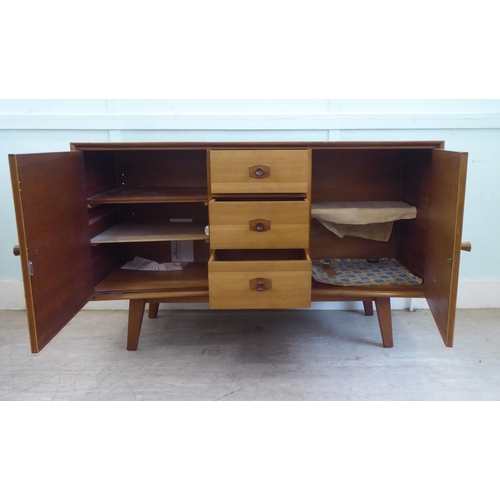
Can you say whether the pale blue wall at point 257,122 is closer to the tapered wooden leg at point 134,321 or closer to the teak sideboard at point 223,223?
the teak sideboard at point 223,223

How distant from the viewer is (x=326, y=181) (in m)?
1.70

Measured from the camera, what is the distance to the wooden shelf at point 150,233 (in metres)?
1.41

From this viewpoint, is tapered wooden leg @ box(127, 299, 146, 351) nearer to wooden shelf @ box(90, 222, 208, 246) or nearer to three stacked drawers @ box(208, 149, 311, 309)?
wooden shelf @ box(90, 222, 208, 246)

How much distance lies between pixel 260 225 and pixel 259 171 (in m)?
0.16

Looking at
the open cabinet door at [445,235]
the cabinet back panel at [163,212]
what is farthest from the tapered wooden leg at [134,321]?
the open cabinet door at [445,235]

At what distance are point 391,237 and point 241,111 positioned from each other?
80 cm

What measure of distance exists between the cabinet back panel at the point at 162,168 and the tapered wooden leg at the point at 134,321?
0.47 metres

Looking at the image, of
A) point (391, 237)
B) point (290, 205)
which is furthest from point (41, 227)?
point (391, 237)

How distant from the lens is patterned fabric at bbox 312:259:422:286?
Result: 4.89ft

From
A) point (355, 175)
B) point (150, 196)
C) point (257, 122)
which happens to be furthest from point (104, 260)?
point (355, 175)

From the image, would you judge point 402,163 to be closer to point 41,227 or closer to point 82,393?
point 41,227

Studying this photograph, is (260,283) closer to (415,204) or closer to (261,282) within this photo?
(261,282)

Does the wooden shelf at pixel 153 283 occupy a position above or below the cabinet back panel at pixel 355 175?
below

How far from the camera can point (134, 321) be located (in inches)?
62.0
